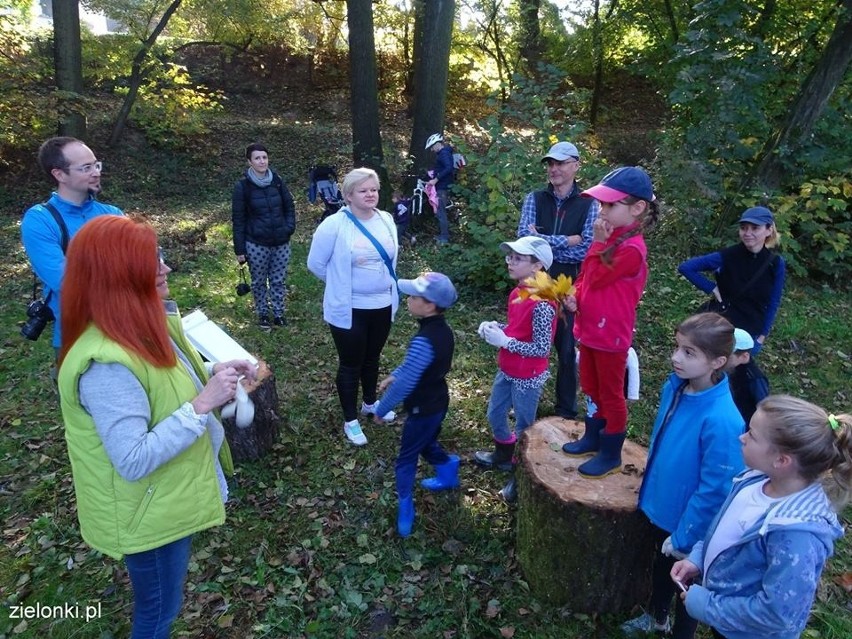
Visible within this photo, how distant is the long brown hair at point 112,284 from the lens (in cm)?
201

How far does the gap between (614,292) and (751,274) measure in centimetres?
186

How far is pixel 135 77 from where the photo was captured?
46.2ft

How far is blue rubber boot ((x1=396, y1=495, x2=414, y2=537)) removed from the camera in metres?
3.82

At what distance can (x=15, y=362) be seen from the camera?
599cm

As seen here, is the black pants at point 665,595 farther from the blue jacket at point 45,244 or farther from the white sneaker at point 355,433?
the blue jacket at point 45,244

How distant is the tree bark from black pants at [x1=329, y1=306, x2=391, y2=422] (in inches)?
272

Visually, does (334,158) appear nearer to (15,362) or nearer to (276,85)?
(276,85)

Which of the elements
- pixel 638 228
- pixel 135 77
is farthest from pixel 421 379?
pixel 135 77

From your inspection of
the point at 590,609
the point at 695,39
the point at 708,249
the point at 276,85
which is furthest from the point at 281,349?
the point at 276,85

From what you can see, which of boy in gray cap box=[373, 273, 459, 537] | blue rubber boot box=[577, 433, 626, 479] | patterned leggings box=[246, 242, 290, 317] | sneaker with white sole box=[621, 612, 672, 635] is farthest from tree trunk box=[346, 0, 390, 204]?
sneaker with white sole box=[621, 612, 672, 635]

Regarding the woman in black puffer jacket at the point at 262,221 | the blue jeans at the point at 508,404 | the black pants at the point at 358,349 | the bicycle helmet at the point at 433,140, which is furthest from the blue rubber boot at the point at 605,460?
the bicycle helmet at the point at 433,140

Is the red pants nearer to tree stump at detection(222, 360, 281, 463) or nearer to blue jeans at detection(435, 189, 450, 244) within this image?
tree stump at detection(222, 360, 281, 463)

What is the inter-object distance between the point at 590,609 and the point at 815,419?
191cm

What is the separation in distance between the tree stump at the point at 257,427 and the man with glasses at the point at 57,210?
1383 mm
